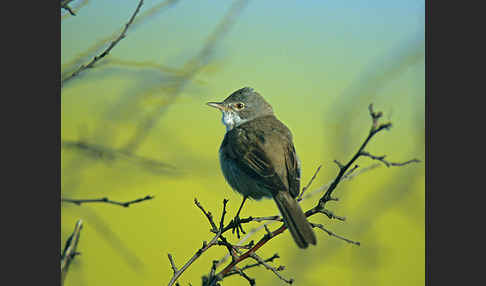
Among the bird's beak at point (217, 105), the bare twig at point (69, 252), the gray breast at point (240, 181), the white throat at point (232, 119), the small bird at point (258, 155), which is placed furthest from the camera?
the white throat at point (232, 119)

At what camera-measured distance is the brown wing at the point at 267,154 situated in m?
3.03

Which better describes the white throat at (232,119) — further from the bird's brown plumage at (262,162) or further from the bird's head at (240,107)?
the bird's brown plumage at (262,162)

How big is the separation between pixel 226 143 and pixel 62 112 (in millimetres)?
1085

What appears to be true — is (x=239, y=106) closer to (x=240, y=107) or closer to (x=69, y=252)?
(x=240, y=107)

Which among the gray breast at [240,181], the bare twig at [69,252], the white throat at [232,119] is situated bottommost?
the bare twig at [69,252]

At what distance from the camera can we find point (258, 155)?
3.22 metres

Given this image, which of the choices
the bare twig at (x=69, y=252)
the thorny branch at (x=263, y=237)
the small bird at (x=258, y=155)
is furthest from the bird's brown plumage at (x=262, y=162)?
the bare twig at (x=69, y=252)

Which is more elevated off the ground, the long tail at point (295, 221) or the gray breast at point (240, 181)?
the gray breast at point (240, 181)

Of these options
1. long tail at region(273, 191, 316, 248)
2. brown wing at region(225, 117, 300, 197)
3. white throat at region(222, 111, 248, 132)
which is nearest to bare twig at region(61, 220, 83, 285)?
long tail at region(273, 191, 316, 248)

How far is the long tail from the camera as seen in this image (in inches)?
94.3

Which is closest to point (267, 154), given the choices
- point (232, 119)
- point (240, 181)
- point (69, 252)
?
point (240, 181)

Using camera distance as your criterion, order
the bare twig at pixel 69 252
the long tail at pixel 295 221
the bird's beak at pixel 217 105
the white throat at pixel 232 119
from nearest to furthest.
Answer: the bare twig at pixel 69 252 → the long tail at pixel 295 221 → the bird's beak at pixel 217 105 → the white throat at pixel 232 119

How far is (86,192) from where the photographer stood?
3127 millimetres

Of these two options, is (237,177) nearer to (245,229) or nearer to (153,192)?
(245,229)
